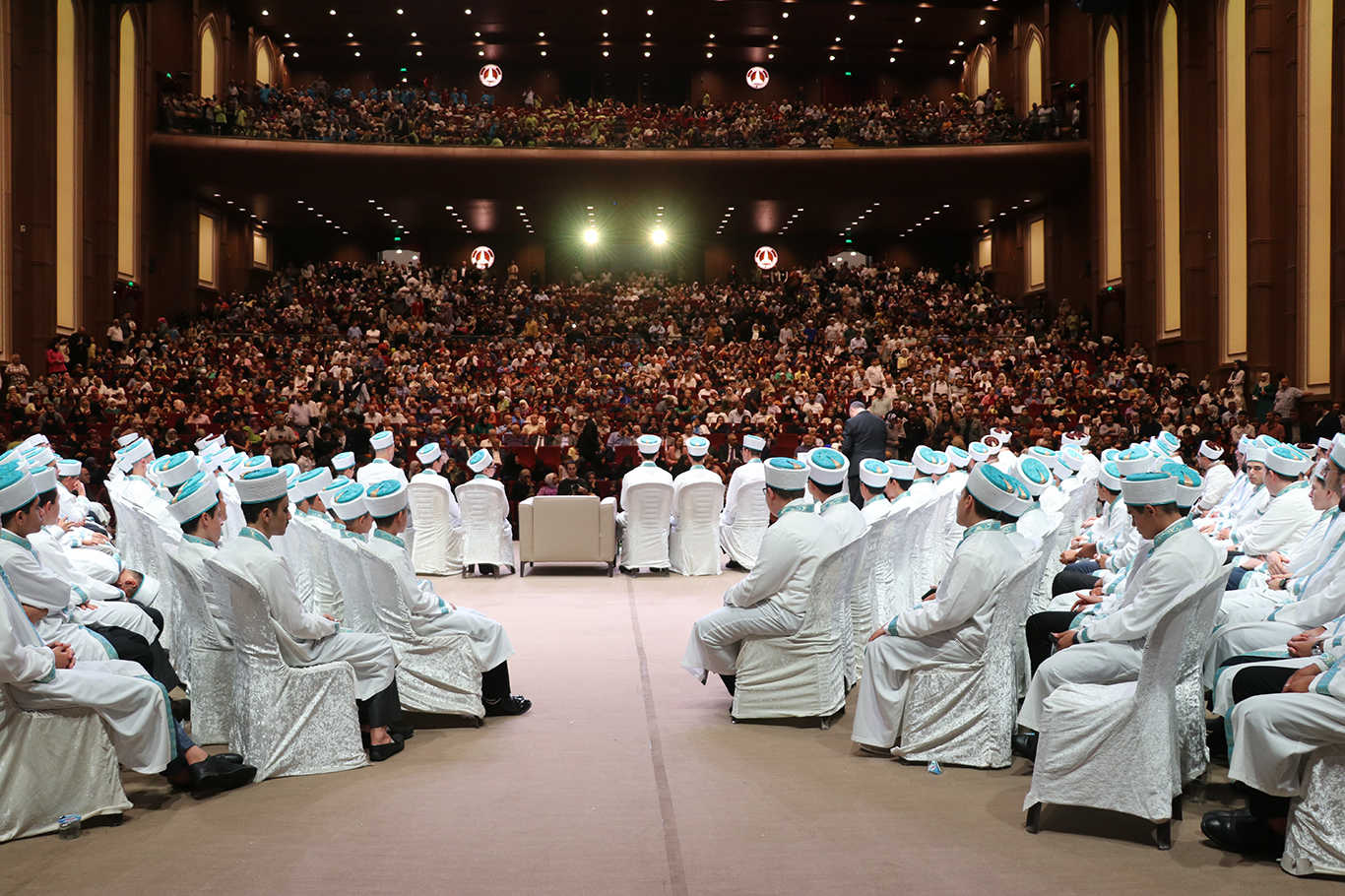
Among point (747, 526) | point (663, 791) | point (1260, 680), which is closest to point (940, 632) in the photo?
point (1260, 680)

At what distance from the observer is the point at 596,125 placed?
26.5m

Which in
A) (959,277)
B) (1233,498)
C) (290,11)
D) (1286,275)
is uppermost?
(290,11)

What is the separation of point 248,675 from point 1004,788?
327 cm

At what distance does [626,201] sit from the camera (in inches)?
1137

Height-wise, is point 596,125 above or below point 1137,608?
above

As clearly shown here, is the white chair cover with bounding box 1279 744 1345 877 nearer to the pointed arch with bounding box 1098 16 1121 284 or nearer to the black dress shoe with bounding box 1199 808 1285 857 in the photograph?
the black dress shoe with bounding box 1199 808 1285 857

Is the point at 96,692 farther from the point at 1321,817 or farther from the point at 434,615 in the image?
the point at 1321,817

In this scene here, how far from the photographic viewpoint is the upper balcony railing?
25.4 m

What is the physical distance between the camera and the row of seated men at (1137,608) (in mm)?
3793

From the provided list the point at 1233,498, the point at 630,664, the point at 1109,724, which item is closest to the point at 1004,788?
the point at 1109,724

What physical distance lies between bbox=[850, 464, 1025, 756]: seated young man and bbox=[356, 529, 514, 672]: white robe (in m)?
1.98

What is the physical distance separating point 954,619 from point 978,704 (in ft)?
1.40

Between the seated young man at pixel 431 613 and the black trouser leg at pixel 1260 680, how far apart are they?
3.54m

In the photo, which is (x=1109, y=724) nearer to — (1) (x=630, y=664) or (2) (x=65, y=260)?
(1) (x=630, y=664)
